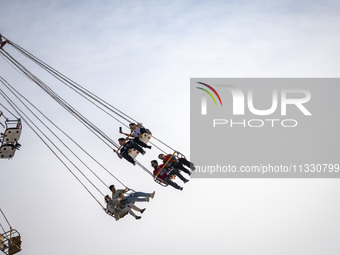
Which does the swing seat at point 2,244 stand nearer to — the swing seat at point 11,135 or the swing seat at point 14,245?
the swing seat at point 14,245

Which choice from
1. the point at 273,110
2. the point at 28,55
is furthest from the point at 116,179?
the point at 273,110

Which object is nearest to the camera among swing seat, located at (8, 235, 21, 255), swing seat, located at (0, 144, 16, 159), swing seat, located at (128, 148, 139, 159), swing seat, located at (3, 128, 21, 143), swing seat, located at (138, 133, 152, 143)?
swing seat, located at (128, 148, 139, 159)

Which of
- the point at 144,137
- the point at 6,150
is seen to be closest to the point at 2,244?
the point at 6,150

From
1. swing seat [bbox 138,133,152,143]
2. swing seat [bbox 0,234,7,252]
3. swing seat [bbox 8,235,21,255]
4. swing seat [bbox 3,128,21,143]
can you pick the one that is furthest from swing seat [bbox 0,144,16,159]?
swing seat [bbox 138,133,152,143]

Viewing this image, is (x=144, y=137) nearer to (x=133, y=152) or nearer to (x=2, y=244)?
(x=133, y=152)

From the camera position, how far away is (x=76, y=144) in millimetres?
28766

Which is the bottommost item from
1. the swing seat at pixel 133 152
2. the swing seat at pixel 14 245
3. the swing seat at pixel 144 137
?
the swing seat at pixel 14 245

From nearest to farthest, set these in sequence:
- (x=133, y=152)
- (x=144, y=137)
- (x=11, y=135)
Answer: (x=133, y=152) → (x=144, y=137) → (x=11, y=135)

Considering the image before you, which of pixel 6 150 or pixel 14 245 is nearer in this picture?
pixel 6 150

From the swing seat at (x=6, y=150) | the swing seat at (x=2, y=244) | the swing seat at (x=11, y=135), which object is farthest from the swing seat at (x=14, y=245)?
the swing seat at (x=11, y=135)

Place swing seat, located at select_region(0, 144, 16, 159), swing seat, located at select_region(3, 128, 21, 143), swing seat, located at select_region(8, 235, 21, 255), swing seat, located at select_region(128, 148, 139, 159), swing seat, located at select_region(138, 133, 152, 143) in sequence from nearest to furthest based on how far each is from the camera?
1. swing seat, located at select_region(128, 148, 139, 159)
2. swing seat, located at select_region(138, 133, 152, 143)
3. swing seat, located at select_region(0, 144, 16, 159)
4. swing seat, located at select_region(3, 128, 21, 143)
5. swing seat, located at select_region(8, 235, 21, 255)

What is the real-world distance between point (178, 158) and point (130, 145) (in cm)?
218

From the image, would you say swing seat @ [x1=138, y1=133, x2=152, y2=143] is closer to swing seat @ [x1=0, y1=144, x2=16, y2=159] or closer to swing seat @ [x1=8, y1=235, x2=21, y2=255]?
swing seat @ [x1=0, y1=144, x2=16, y2=159]

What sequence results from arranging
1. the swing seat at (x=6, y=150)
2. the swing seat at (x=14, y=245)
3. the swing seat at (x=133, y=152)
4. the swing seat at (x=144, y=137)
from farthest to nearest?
1. the swing seat at (x=14, y=245)
2. the swing seat at (x=6, y=150)
3. the swing seat at (x=144, y=137)
4. the swing seat at (x=133, y=152)
